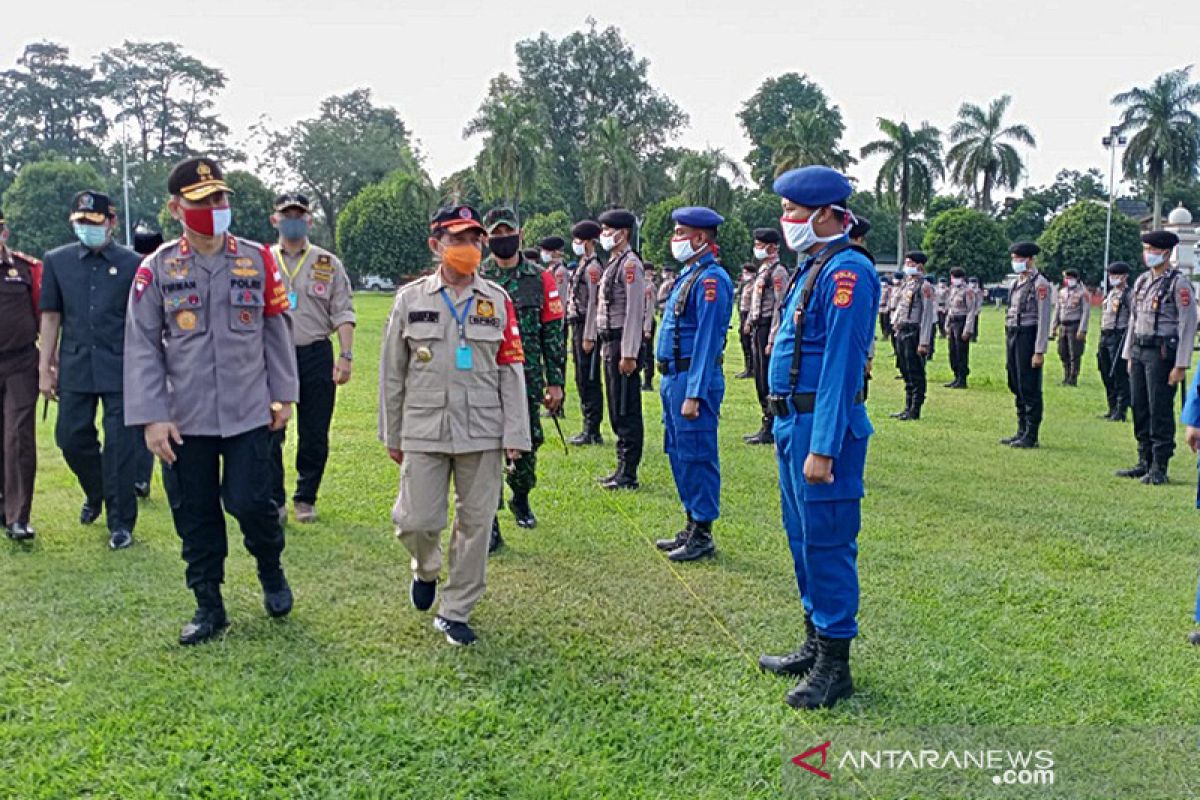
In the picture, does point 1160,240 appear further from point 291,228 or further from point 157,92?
point 157,92

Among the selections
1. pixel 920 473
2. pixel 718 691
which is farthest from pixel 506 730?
pixel 920 473

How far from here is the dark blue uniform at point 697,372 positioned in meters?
5.50

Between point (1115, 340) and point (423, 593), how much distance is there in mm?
10793

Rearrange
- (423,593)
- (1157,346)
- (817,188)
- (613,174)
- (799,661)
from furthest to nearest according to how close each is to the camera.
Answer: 1. (613,174)
2. (1157,346)
3. (423,593)
4. (799,661)
5. (817,188)

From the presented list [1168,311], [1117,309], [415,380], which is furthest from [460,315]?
[1117,309]

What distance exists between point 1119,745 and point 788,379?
182cm

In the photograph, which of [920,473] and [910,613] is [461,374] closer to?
[910,613]

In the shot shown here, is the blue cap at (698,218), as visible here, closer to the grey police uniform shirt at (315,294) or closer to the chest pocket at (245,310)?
the grey police uniform shirt at (315,294)

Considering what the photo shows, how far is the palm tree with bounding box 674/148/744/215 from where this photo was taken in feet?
160

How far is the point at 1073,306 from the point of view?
52.5ft

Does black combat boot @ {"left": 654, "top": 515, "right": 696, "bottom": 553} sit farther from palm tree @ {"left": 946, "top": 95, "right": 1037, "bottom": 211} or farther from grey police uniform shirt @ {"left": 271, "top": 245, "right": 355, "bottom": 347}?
palm tree @ {"left": 946, "top": 95, "right": 1037, "bottom": 211}

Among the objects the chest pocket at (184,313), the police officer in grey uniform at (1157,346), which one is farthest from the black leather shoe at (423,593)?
the police officer in grey uniform at (1157,346)

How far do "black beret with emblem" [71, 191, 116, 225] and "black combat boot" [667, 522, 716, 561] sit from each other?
407cm

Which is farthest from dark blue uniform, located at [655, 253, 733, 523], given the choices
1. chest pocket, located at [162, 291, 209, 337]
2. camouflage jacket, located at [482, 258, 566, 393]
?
chest pocket, located at [162, 291, 209, 337]
